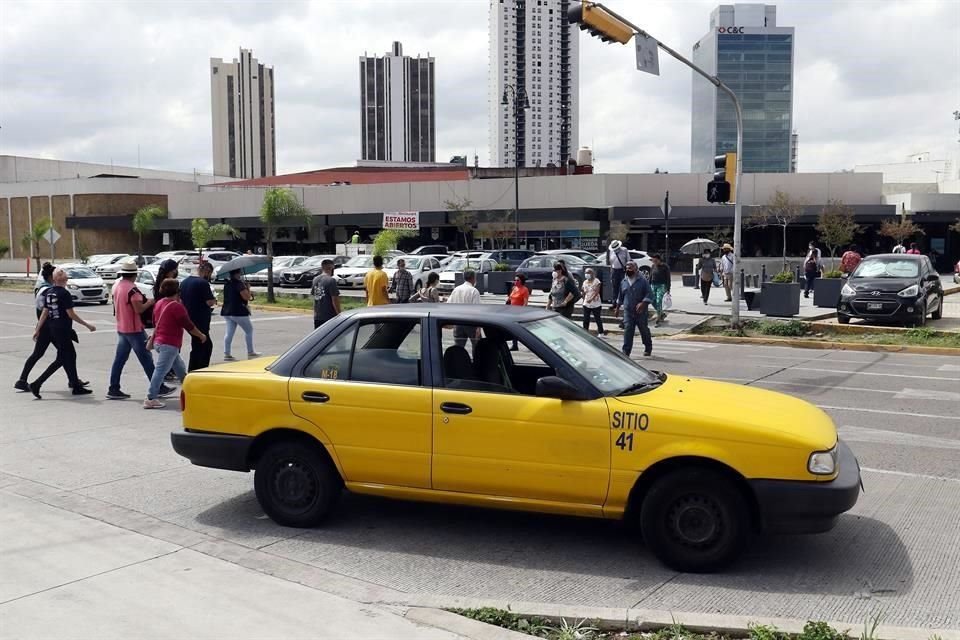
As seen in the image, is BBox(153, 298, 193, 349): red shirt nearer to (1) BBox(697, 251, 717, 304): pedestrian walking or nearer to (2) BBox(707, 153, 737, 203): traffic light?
(2) BBox(707, 153, 737, 203): traffic light

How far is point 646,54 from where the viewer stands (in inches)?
661

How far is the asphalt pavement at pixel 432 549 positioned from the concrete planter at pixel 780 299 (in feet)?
45.9

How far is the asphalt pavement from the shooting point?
5.05m

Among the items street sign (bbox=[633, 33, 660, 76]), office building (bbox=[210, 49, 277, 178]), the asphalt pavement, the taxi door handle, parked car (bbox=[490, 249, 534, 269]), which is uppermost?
office building (bbox=[210, 49, 277, 178])

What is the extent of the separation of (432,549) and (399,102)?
183 metres

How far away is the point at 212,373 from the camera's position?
6680 mm

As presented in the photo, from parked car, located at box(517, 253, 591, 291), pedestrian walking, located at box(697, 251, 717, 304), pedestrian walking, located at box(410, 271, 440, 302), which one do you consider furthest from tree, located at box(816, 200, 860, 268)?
pedestrian walking, located at box(410, 271, 440, 302)

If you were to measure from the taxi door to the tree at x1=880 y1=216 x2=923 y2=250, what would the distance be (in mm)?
46712

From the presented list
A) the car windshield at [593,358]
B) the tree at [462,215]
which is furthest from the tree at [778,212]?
the car windshield at [593,358]

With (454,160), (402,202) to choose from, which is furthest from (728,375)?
(454,160)

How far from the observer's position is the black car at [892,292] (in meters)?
19.7

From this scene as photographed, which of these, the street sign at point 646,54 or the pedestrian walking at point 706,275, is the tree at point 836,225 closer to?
the pedestrian walking at point 706,275

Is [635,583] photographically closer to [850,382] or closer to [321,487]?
[321,487]

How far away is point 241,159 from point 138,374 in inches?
6544
